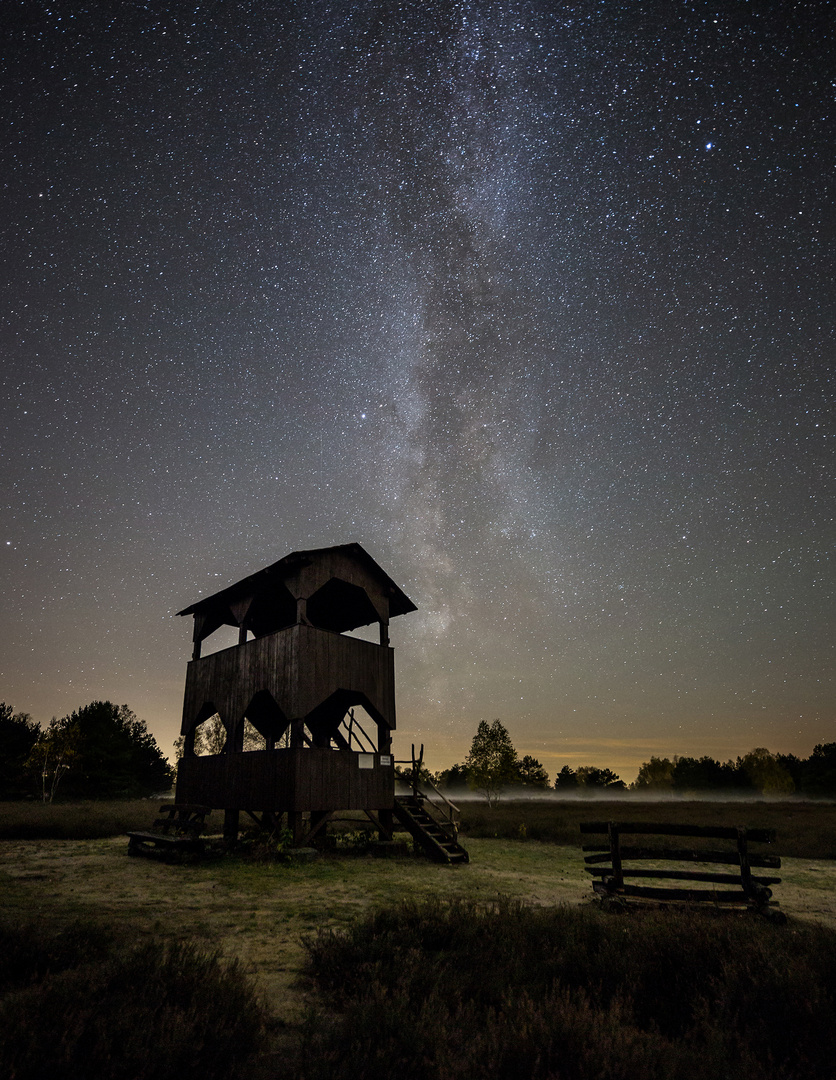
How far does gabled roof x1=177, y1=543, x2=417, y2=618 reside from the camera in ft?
66.7

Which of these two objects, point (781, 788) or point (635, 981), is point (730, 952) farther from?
point (781, 788)

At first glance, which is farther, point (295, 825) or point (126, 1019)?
point (295, 825)

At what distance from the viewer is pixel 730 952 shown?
684 centimetres

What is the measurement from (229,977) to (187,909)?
590 centimetres

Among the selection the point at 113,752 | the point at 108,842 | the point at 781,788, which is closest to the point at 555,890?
the point at 108,842

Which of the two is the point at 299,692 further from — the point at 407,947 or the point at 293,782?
the point at 407,947

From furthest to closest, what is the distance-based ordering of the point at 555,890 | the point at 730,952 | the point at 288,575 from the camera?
the point at 288,575 < the point at 555,890 < the point at 730,952

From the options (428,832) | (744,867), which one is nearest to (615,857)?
(744,867)

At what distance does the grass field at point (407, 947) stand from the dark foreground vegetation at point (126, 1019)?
7 cm

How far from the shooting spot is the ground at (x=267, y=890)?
882cm

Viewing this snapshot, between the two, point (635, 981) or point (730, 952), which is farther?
point (730, 952)

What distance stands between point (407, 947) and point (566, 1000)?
2725 millimetres

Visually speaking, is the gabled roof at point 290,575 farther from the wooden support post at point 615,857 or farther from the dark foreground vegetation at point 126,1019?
the dark foreground vegetation at point 126,1019

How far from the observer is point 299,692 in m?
19.0
